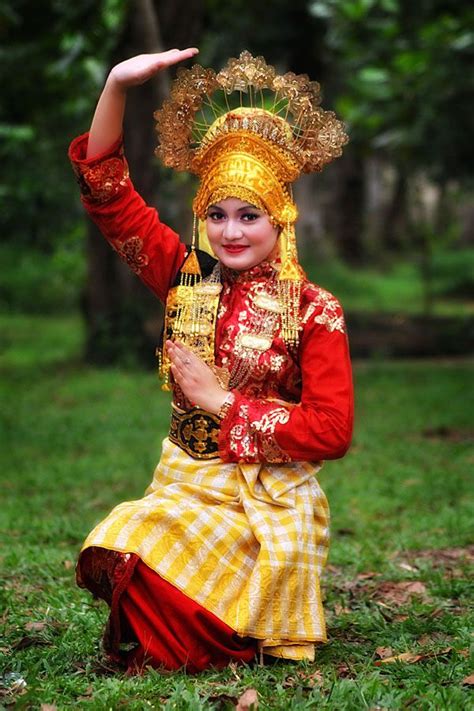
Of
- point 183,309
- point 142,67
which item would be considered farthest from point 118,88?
point 183,309

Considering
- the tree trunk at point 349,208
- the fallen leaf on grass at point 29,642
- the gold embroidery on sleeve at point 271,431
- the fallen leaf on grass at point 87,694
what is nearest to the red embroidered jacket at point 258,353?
the gold embroidery on sleeve at point 271,431

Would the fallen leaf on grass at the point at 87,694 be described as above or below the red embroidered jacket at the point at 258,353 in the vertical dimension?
below

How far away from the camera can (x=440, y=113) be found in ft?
40.5

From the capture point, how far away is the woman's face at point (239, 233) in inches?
141

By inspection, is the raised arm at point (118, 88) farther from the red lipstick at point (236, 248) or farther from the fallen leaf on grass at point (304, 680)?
the fallen leaf on grass at point (304, 680)

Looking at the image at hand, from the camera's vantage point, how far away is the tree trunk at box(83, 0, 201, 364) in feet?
37.1

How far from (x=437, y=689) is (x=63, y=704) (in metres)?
1.06

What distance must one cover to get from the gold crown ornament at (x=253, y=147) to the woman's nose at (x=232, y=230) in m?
0.09

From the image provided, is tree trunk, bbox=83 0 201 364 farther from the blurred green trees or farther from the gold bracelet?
the gold bracelet

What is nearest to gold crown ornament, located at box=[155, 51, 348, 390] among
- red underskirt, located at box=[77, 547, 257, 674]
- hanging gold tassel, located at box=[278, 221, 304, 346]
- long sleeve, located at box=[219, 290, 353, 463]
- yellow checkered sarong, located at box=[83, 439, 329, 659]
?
hanging gold tassel, located at box=[278, 221, 304, 346]

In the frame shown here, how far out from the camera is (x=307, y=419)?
3.46 m

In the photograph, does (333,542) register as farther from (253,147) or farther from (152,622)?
(253,147)

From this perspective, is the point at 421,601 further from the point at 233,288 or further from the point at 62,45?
the point at 62,45

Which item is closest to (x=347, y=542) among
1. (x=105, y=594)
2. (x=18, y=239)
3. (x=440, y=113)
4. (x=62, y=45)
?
(x=105, y=594)
